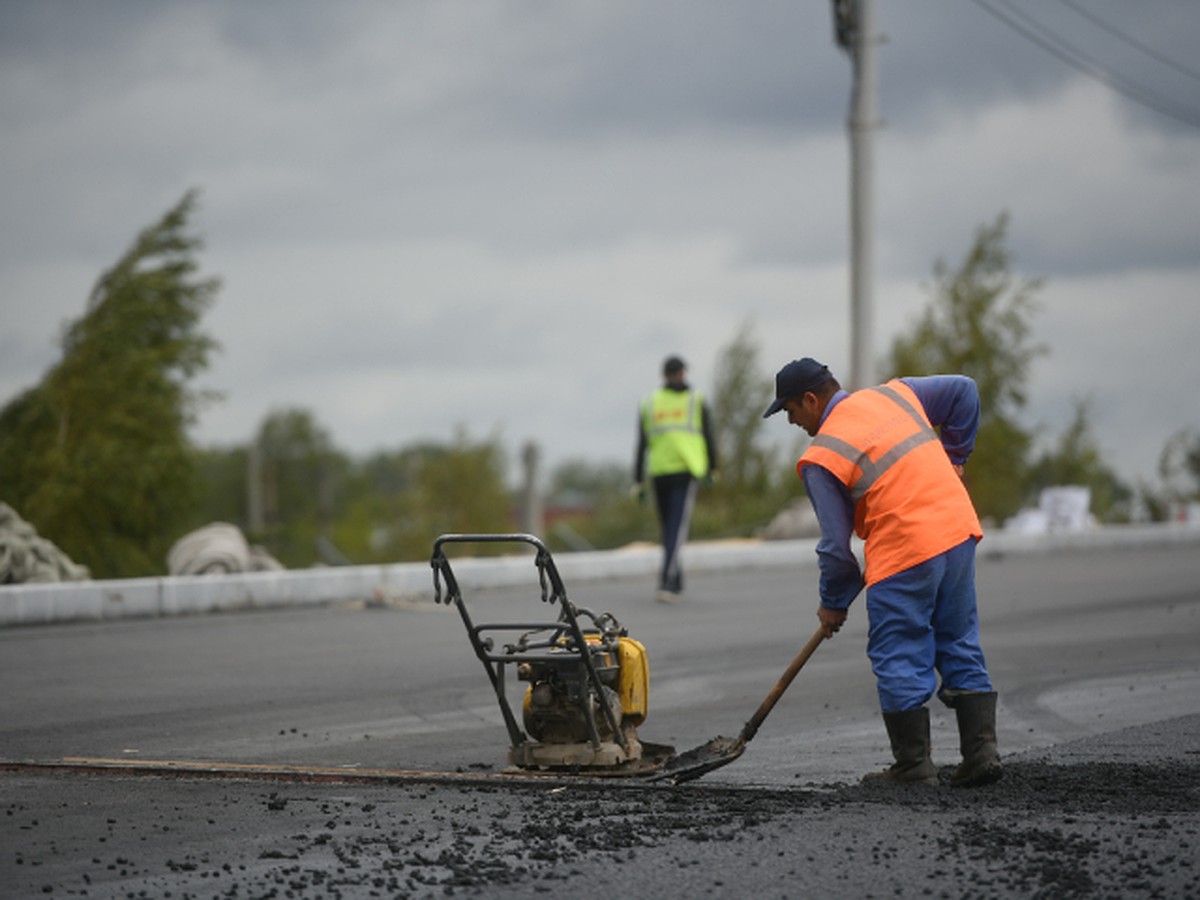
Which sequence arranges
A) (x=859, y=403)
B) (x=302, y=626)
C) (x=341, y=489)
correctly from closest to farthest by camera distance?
1. (x=859, y=403)
2. (x=302, y=626)
3. (x=341, y=489)

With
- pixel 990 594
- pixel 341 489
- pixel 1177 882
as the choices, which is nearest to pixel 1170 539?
pixel 990 594

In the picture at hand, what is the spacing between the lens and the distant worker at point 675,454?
14.1m

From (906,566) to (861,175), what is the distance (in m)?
13.9

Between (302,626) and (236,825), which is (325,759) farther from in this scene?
(302,626)

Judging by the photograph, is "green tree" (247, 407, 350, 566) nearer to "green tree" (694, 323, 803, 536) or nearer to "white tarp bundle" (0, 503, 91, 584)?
"green tree" (694, 323, 803, 536)

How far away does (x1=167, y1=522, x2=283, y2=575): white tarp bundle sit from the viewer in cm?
1462

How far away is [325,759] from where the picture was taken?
695 cm

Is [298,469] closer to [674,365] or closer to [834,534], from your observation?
[674,365]

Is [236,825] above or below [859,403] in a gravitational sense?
below

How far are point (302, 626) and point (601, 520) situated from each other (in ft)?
112

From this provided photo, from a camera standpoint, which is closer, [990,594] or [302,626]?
[302,626]

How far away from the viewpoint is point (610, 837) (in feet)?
16.7

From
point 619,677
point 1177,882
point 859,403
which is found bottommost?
point 1177,882

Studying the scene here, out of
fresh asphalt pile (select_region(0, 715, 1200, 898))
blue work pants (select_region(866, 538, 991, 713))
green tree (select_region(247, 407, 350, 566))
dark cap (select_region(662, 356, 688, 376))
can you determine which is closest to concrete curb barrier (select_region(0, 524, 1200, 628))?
dark cap (select_region(662, 356, 688, 376))
